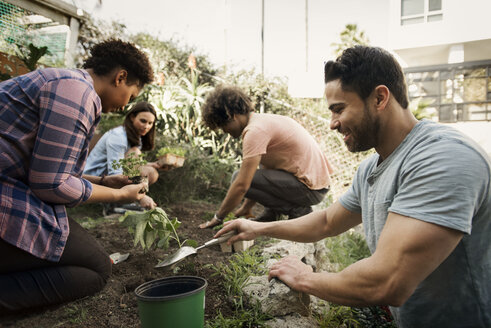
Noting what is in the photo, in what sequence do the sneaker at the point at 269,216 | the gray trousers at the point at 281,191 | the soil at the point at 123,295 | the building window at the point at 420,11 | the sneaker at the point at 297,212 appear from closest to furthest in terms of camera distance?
the soil at the point at 123,295, the gray trousers at the point at 281,191, the sneaker at the point at 297,212, the sneaker at the point at 269,216, the building window at the point at 420,11

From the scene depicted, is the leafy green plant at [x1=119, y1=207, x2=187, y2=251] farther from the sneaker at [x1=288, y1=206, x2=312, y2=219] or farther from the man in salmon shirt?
the sneaker at [x1=288, y1=206, x2=312, y2=219]

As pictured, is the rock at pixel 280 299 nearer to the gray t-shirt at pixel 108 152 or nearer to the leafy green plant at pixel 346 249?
the leafy green plant at pixel 346 249

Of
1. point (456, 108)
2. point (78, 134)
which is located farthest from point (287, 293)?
point (456, 108)

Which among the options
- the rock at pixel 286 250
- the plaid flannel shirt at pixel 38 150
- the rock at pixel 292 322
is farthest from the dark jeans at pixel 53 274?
the rock at pixel 286 250

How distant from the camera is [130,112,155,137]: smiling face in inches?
152

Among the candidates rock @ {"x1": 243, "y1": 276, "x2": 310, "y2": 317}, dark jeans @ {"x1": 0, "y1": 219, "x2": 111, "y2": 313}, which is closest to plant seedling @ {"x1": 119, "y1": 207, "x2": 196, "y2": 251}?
Answer: dark jeans @ {"x1": 0, "y1": 219, "x2": 111, "y2": 313}

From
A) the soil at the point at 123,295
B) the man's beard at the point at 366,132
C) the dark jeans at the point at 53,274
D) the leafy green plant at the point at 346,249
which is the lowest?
the leafy green plant at the point at 346,249

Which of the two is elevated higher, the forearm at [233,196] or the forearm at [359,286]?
the forearm at [359,286]

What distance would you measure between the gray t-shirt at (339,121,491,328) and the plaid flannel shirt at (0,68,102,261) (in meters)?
1.50

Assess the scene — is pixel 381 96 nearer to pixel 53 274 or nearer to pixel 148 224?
pixel 148 224

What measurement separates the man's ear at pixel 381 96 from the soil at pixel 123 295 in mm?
1348

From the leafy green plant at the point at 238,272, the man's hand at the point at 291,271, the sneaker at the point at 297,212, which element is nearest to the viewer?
the man's hand at the point at 291,271

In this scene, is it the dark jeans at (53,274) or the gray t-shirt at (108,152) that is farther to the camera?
the gray t-shirt at (108,152)

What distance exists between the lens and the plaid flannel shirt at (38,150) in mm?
1569
